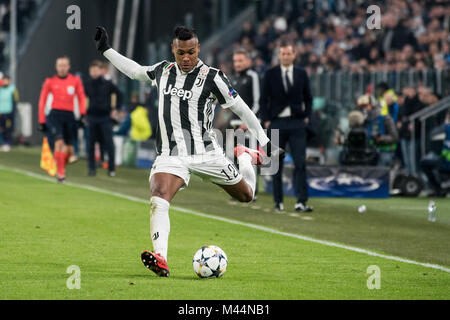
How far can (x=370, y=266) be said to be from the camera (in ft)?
32.4

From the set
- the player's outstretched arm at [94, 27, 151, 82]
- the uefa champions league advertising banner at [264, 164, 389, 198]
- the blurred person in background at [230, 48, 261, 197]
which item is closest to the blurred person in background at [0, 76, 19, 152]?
the uefa champions league advertising banner at [264, 164, 389, 198]

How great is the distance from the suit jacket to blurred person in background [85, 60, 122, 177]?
656cm

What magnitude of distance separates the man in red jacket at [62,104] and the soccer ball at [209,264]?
10148 mm

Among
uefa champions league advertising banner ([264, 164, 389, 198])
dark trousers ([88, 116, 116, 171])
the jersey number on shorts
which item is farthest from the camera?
dark trousers ([88, 116, 116, 171])

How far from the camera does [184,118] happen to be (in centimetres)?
927

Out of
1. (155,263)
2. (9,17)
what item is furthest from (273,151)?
(9,17)

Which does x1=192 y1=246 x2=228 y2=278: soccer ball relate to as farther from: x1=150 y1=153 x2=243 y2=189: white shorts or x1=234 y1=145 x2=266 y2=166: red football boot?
x1=234 y1=145 x2=266 y2=166: red football boot

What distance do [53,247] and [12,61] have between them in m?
27.6

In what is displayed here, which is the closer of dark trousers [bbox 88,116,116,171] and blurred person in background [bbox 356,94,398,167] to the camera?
blurred person in background [bbox 356,94,398,167]

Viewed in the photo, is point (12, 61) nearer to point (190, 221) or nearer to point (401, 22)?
point (401, 22)

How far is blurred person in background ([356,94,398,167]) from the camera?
19.4 metres

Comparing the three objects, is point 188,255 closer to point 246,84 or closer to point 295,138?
point 295,138

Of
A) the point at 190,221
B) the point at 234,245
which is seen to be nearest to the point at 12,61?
the point at 190,221

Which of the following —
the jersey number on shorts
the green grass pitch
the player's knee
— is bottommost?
the green grass pitch
